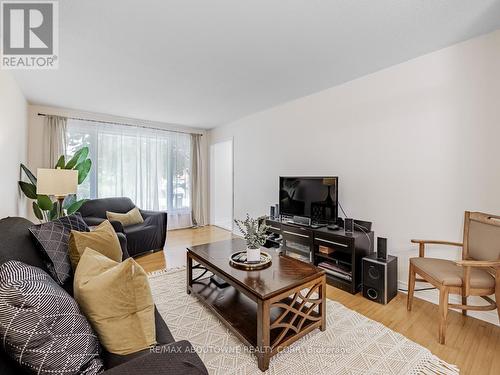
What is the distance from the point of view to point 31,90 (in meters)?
3.29

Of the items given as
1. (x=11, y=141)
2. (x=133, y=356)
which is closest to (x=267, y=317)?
(x=133, y=356)

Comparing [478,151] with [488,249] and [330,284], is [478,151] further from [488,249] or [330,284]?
[330,284]

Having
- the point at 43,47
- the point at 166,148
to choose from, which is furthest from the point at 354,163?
the point at 166,148

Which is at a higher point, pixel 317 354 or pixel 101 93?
pixel 101 93

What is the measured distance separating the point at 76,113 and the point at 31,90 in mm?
991

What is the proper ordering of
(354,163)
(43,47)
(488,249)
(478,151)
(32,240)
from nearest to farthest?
(32,240), (488,249), (478,151), (43,47), (354,163)

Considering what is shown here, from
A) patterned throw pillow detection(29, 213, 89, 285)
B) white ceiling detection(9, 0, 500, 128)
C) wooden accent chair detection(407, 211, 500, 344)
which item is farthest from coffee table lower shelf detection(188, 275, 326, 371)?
white ceiling detection(9, 0, 500, 128)

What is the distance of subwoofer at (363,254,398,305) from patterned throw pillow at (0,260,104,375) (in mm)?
2327

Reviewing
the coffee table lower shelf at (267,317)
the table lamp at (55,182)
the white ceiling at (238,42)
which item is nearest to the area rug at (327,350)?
the coffee table lower shelf at (267,317)

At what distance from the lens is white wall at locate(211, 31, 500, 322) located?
2.06 metres

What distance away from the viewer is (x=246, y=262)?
2.01 metres

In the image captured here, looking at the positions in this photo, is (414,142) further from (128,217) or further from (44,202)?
(44,202)

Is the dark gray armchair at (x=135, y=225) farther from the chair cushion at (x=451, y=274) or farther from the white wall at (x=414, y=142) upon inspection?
the chair cushion at (x=451, y=274)

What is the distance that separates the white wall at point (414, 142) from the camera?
81.0 inches
